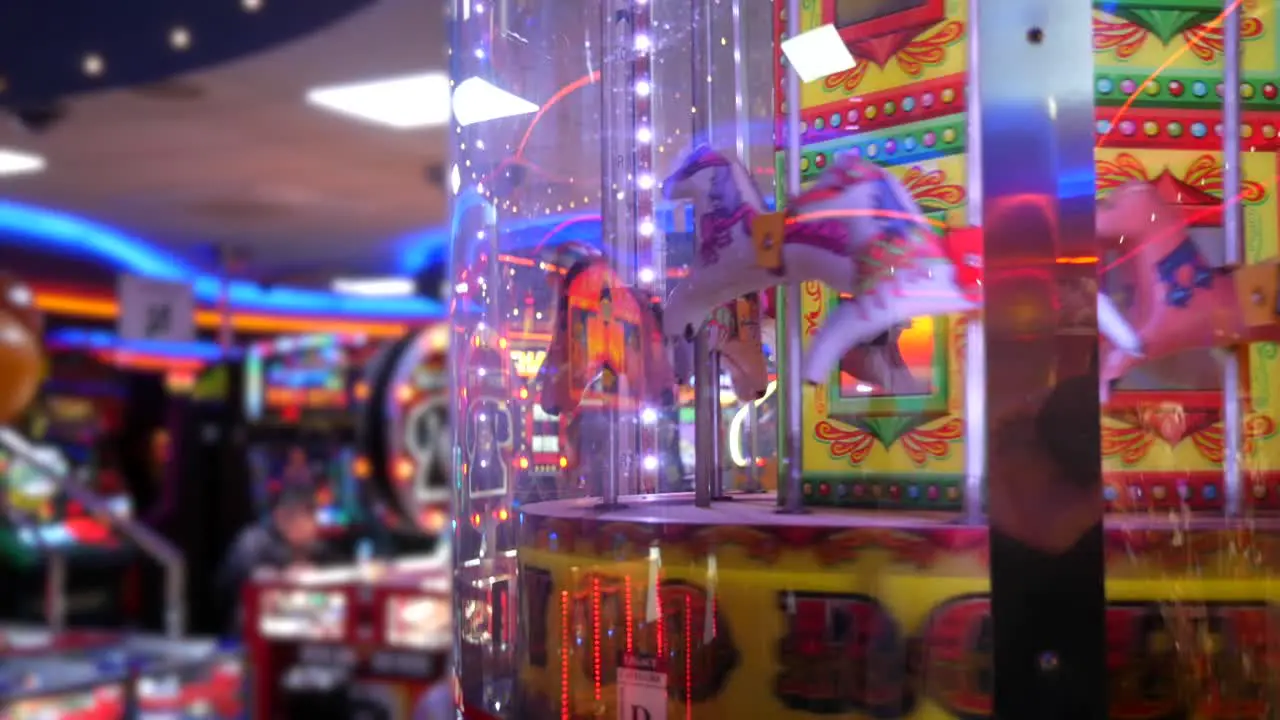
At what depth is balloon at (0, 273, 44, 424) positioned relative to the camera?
13.9 ft

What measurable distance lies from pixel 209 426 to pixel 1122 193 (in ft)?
29.9

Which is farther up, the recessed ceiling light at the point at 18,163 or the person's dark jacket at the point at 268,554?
the recessed ceiling light at the point at 18,163

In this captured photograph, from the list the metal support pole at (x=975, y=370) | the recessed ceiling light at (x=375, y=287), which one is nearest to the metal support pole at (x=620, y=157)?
the metal support pole at (x=975, y=370)

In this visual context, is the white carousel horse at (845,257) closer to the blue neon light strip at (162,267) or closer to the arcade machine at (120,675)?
the arcade machine at (120,675)

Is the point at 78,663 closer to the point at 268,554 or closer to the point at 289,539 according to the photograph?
the point at 289,539

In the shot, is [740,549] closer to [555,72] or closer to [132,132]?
[555,72]

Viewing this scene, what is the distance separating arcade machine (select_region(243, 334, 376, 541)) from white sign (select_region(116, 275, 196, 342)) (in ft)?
3.41

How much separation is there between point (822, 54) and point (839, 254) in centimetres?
20

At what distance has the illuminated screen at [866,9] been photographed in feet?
3.42

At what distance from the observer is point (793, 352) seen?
1.08 meters

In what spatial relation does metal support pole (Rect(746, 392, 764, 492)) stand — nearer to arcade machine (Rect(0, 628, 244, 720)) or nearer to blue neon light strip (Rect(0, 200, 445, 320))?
arcade machine (Rect(0, 628, 244, 720))

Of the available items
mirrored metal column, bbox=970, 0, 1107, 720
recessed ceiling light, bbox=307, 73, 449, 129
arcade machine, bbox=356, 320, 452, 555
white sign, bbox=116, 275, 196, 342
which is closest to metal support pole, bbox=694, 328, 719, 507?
mirrored metal column, bbox=970, 0, 1107, 720

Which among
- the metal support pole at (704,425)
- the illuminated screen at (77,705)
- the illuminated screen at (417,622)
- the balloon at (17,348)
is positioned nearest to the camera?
the metal support pole at (704,425)

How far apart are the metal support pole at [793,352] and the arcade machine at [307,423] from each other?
577 cm
